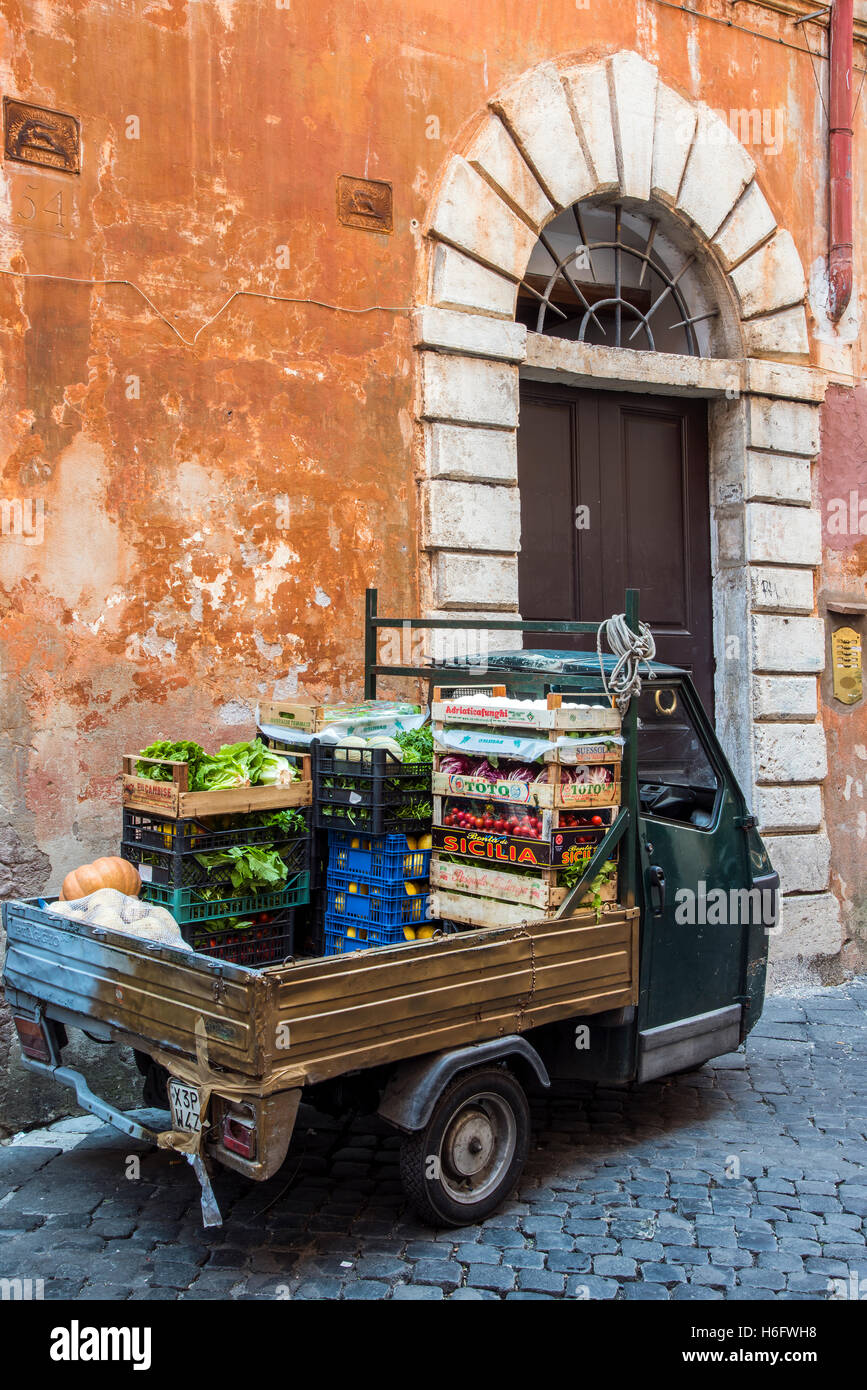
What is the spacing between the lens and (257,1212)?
4250mm

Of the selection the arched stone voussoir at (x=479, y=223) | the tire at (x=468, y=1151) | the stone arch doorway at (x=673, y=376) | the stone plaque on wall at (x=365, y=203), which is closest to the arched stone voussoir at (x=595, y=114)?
the stone arch doorway at (x=673, y=376)

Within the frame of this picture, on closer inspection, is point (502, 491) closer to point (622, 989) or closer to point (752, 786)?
point (752, 786)

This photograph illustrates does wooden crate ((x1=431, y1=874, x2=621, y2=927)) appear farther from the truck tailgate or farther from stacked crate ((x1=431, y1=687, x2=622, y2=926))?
the truck tailgate

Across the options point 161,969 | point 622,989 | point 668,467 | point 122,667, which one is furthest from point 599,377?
point 161,969

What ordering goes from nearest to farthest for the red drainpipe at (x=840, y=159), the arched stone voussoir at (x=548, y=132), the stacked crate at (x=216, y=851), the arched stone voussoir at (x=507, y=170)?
the stacked crate at (x=216, y=851) → the arched stone voussoir at (x=507, y=170) → the arched stone voussoir at (x=548, y=132) → the red drainpipe at (x=840, y=159)

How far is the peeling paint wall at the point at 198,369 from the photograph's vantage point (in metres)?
5.43

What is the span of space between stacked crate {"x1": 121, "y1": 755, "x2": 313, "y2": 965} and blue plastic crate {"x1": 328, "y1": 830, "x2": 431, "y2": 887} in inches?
5.3

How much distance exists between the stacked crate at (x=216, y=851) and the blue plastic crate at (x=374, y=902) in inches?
4.9

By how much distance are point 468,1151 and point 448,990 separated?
62 cm

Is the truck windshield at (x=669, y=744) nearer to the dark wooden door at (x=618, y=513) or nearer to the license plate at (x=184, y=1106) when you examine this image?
the dark wooden door at (x=618, y=513)

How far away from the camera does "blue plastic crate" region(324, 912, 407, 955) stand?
4.77m

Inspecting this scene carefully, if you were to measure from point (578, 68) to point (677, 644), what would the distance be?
3.54 m
